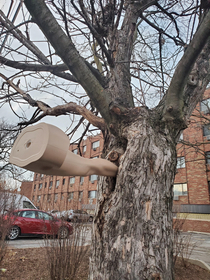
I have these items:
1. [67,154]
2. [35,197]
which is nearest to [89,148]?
[35,197]

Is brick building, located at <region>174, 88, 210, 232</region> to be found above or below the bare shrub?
above

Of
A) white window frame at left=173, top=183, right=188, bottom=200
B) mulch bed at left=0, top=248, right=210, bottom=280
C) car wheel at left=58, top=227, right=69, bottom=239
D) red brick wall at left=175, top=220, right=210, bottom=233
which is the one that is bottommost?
red brick wall at left=175, top=220, right=210, bottom=233

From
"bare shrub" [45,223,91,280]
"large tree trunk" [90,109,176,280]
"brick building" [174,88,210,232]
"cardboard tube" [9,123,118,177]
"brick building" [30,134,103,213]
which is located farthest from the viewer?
"brick building" [30,134,103,213]

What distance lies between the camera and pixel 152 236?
4.78 feet

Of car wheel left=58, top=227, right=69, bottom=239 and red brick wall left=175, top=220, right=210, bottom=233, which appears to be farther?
red brick wall left=175, top=220, right=210, bottom=233

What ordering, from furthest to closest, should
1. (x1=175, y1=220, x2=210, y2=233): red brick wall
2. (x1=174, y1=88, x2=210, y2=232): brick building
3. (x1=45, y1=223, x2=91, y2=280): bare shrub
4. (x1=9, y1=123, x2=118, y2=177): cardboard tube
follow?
(x1=174, y1=88, x2=210, y2=232): brick building
(x1=175, y1=220, x2=210, y2=233): red brick wall
(x1=45, y1=223, x2=91, y2=280): bare shrub
(x1=9, y1=123, x2=118, y2=177): cardboard tube

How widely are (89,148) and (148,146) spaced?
28.3 m

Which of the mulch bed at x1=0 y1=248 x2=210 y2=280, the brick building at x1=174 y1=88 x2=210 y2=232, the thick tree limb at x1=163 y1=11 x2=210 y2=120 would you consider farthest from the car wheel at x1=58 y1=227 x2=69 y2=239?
the brick building at x1=174 y1=88 x2=210 y2=232

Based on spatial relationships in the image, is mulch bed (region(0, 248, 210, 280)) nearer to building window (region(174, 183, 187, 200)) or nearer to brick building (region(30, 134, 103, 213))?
building window (region(174, 183, 187, 200))

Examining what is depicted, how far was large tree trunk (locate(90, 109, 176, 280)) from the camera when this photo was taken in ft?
4.58

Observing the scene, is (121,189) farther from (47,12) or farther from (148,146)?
(47,12)

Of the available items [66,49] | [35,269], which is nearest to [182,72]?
[66,49]

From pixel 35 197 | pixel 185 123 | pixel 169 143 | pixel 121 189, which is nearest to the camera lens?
pixel 121 189

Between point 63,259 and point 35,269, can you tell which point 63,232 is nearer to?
point 63,259
